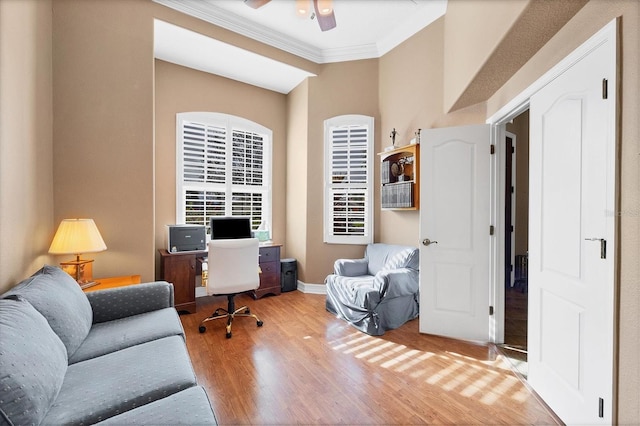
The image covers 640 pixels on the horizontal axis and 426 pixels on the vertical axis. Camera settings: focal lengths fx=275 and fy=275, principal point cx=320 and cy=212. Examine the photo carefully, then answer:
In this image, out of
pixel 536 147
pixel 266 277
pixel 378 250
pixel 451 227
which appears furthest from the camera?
pixel 266 277

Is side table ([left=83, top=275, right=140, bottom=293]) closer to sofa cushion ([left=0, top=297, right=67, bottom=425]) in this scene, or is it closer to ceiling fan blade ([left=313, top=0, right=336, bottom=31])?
sofa cushion ([left=0, top=297, right=67, bottom=425])

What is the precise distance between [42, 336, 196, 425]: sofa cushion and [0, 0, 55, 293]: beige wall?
0.96 metres

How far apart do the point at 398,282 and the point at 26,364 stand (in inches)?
107

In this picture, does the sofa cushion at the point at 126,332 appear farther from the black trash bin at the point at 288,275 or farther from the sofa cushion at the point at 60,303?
the black trash bin at the point at 288,275

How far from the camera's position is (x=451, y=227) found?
2701 mm

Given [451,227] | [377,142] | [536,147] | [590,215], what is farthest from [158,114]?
[590,215]

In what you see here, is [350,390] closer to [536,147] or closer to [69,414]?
[69,414]

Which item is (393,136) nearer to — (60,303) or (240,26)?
(240,26)

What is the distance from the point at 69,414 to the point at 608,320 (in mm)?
2377

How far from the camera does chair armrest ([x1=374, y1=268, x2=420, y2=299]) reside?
285cm

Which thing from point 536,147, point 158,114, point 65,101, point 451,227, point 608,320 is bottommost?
point 608,320

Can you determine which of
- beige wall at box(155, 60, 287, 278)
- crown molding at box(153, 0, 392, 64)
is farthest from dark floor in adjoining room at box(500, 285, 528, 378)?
crown molding at box(153, 0, 392, 64)

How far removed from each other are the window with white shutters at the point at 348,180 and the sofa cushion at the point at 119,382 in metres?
2.88

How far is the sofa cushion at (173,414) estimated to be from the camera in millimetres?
1000
